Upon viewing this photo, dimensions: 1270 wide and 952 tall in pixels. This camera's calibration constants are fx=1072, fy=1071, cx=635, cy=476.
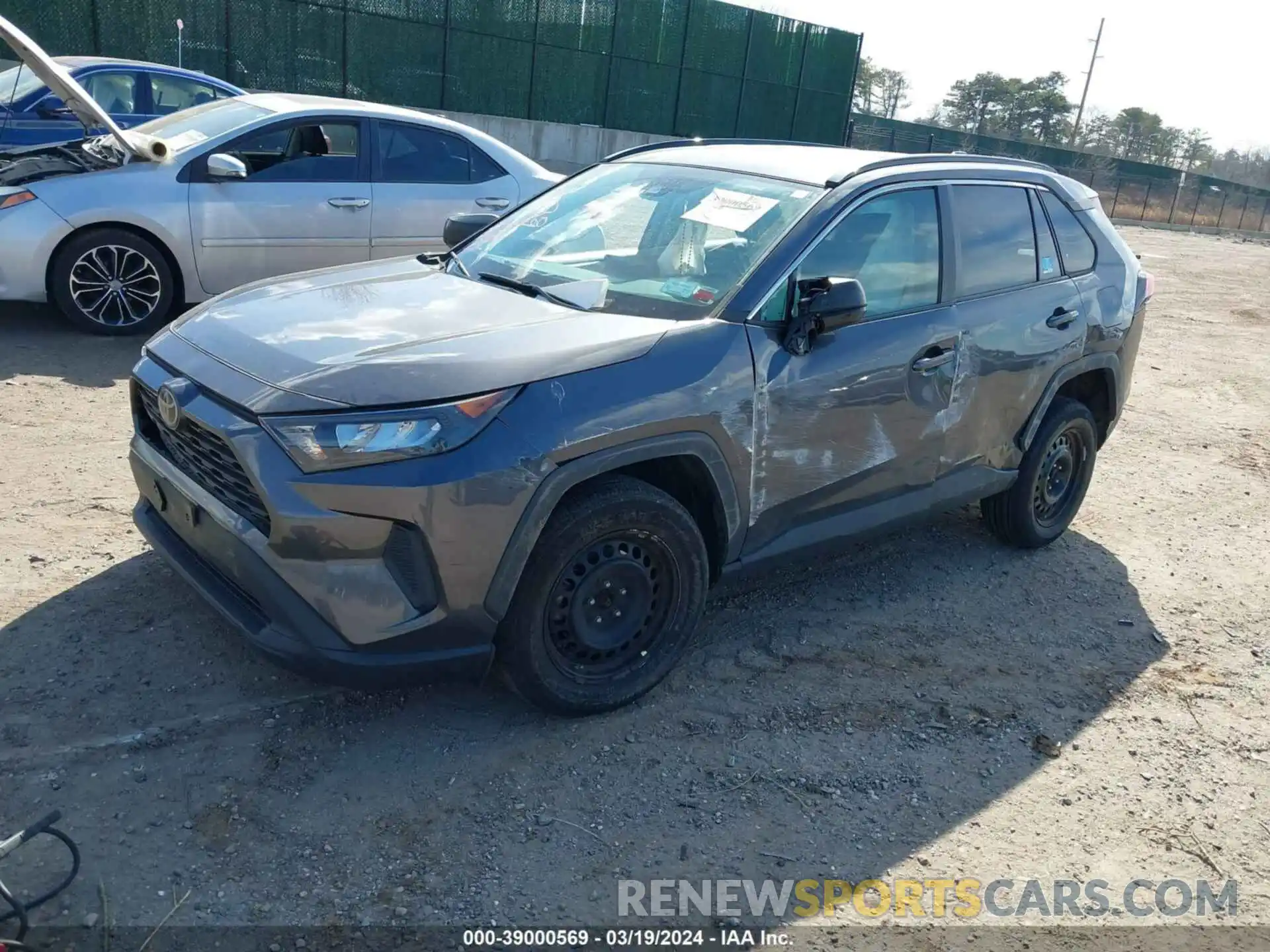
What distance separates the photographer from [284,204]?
24.3 feet

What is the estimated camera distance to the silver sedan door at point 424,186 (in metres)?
7.80

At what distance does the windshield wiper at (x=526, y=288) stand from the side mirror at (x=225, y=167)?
362 cm

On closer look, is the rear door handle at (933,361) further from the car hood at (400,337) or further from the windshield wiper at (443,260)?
the windshield wiper at (443,260)

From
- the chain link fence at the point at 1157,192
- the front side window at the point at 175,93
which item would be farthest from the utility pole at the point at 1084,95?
Answer: the front side window at the point at 175,93

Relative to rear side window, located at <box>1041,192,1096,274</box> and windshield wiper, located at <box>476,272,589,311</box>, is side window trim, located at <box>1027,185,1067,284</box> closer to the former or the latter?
rear side window, located at <box>1041,192,1096,274</box>

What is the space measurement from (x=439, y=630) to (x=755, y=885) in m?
1.15

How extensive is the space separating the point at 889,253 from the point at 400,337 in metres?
1.97

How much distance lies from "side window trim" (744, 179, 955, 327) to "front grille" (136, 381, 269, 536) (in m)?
1.69

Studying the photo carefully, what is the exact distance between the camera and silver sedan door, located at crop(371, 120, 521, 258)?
780cm

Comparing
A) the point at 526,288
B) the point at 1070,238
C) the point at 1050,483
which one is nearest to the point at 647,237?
the point at 526,288

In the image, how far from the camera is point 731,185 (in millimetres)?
4223

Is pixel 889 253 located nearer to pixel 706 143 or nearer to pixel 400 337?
pixel 706 143

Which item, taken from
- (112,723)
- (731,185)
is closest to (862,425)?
(731,185)

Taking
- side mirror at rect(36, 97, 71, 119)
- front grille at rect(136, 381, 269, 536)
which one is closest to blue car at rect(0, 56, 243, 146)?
side mirror at rect(36, 97, 71, 119)
